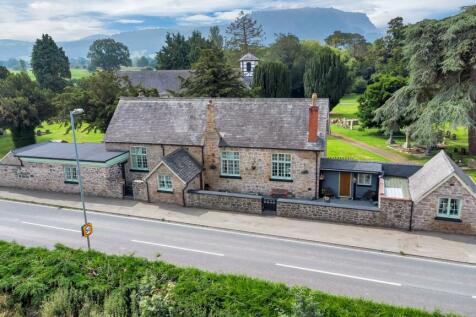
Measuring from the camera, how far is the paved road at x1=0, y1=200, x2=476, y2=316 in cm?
1482

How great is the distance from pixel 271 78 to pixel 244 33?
1781 inches

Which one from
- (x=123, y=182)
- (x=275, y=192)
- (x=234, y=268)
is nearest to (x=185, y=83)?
(x=123, y=182)

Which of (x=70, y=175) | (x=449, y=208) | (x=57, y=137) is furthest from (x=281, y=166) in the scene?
(x=57, y=137)

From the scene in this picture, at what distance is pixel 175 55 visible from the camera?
7806cm

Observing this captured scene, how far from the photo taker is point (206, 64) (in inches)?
1693

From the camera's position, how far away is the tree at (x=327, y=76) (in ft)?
203

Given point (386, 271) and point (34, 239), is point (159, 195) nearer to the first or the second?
point (34, 239)

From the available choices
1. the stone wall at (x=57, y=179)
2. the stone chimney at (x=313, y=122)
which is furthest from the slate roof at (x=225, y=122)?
the stone wall at (x=57, y=179)

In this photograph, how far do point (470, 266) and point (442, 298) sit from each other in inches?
155

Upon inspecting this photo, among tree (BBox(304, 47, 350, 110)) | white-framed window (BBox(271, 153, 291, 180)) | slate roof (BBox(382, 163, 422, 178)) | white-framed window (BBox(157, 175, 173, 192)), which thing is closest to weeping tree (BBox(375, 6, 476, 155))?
slate roof (BBox(382, 163, 422, 178))

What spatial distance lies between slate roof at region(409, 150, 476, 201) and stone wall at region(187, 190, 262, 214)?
9.85m

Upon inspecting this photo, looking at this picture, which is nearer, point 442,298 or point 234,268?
point 442,298

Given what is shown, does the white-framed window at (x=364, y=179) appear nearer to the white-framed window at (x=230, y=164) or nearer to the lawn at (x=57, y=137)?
the white-framed window at (x=230, y=164)

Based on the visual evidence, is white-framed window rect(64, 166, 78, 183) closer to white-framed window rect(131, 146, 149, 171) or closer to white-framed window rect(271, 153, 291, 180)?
white-framed window rect(131, 146, 149, 171)
